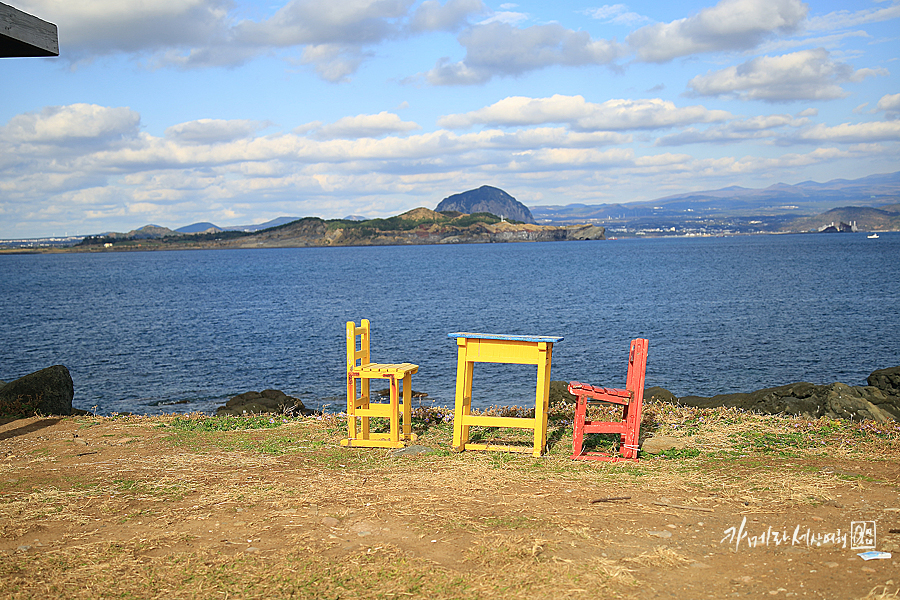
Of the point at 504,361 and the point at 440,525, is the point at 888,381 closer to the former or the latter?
the point at 504,361

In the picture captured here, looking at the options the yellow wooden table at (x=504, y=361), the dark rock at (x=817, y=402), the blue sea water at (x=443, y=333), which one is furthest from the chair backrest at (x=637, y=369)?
the blue sea water at (x=443, y=333)

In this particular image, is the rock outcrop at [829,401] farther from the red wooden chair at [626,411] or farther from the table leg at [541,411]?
the table leg at [541,411]

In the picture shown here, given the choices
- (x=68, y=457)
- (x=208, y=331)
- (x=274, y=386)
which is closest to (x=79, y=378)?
(x=274, y=386)

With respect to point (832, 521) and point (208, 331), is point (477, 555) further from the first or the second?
point (208, 331)

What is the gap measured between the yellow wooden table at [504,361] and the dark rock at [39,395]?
27.5 feet

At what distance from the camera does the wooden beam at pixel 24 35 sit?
5.10 meters

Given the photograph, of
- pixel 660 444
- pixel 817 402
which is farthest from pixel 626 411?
pixel 817 402

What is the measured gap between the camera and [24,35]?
5203 millimetres

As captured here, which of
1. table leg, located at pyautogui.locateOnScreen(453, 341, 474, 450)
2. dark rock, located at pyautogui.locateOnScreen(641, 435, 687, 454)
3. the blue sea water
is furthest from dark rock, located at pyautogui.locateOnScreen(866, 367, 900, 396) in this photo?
table leg, located at pyautogui.locateOnScreen(453, 341, 474, 450)

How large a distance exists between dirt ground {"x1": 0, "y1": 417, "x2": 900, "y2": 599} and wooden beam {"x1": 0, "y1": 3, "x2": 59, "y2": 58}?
13.5 feet

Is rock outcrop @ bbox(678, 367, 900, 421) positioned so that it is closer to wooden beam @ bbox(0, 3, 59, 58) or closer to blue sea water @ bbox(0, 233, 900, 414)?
blue sea water @ bbox(0, 233, 900, 414)

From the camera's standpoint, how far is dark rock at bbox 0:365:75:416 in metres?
12.5

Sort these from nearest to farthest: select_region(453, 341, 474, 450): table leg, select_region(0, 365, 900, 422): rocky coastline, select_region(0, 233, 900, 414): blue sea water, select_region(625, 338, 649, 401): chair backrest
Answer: select_region(625, 338, 649, 401): chair backrest
select_region(453, 341, 474, 450): table leg
select_region(0, 365, 900, 422): rocky coastline
select_region(0, 233, 900, 414): blue sea water

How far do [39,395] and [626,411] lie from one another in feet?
38.0
